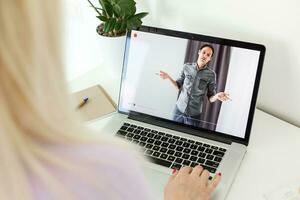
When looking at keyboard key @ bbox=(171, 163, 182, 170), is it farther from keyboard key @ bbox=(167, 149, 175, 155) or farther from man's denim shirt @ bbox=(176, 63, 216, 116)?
man's denim shirt @ bbox=(176, 63, 216, 116)

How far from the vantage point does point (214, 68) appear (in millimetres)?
888

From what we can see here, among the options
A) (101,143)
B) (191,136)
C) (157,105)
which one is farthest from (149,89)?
(101,143)

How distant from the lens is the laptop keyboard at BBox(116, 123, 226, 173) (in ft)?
2.77

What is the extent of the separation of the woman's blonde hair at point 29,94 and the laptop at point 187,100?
419 millimetres

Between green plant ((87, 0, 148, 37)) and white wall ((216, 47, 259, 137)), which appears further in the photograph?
green plant ((87, 0, 148, 37))

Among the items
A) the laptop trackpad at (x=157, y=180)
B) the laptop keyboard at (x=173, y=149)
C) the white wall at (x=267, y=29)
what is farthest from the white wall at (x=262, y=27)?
the laptop trackpad at (x=157, y=180)

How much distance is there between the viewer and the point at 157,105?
37.9 inches

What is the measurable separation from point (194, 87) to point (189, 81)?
0.06 feet

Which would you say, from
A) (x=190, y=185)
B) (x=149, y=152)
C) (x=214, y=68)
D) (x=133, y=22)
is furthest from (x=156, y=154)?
(x=133, y=22)

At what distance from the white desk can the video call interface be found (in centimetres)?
6

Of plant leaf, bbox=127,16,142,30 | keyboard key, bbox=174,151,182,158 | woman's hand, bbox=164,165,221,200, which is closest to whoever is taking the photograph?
woman's hand, bbox=164,165,221,200

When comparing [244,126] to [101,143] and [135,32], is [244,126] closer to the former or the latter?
[135,32]

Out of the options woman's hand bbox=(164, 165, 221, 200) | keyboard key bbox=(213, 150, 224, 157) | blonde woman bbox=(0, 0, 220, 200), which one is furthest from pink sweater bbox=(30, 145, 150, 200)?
keyboard key bbox=(213, 150, 224, 157)

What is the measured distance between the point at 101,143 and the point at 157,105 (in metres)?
0.50
